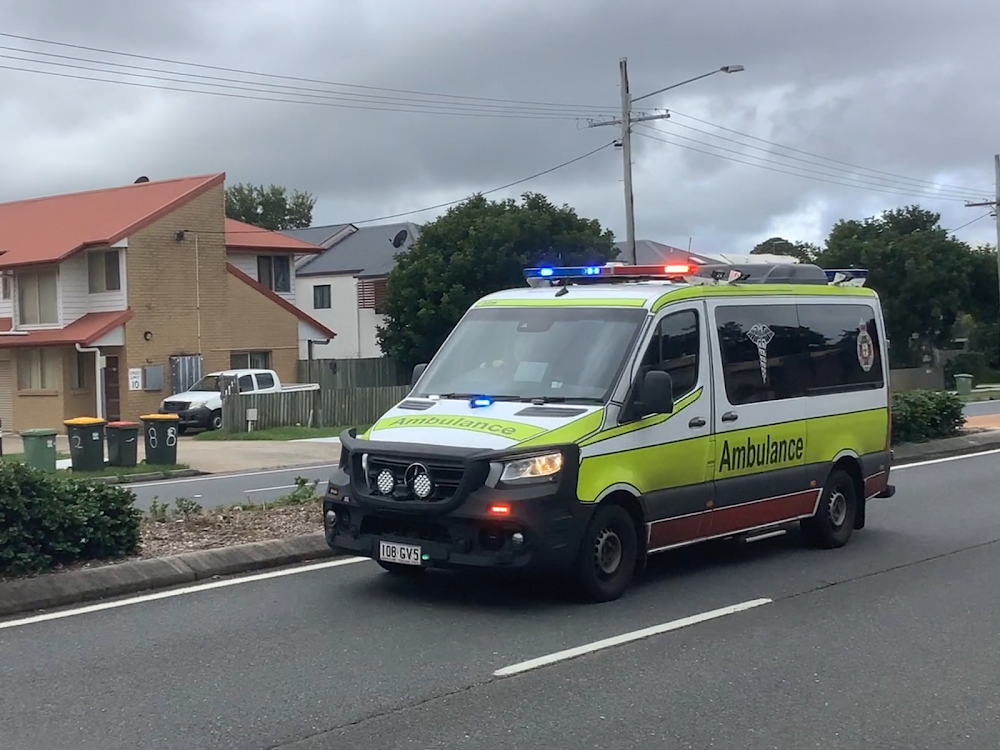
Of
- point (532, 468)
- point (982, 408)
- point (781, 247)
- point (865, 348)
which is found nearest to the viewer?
point (532, 468)

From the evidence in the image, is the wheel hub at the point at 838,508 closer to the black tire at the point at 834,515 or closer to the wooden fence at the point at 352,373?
the black tire at the point at 834,515

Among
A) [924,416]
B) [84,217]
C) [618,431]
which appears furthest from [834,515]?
[84,217]

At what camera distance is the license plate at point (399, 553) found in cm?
845

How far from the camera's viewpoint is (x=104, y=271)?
36250 millimetres

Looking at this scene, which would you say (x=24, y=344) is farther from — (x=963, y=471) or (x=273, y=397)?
(x=963, y=471)

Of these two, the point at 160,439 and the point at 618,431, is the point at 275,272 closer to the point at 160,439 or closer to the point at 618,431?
the point at 160,439

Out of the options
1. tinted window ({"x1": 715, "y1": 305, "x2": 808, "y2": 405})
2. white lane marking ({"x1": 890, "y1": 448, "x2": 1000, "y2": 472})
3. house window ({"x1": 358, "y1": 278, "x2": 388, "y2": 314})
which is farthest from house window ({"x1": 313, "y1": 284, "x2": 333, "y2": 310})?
tinted window ({"x1": 715, "y1": 305, "x2": 808, "y2": 405})

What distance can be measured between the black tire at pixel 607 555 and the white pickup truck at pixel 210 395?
2454cm

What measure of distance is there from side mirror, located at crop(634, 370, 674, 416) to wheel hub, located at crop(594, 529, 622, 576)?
0.88 metres

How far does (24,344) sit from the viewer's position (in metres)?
36.2

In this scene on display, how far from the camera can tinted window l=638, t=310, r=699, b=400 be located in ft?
30.6

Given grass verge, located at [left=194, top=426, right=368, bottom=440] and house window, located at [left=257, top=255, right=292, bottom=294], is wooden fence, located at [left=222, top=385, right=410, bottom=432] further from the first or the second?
house window, located at [left=257, top=255, right=292, bottom=294]

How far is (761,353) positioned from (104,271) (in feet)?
95.7

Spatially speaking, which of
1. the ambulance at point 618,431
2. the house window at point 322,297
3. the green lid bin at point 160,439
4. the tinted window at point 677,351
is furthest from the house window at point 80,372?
the tinted window at point 677,351
